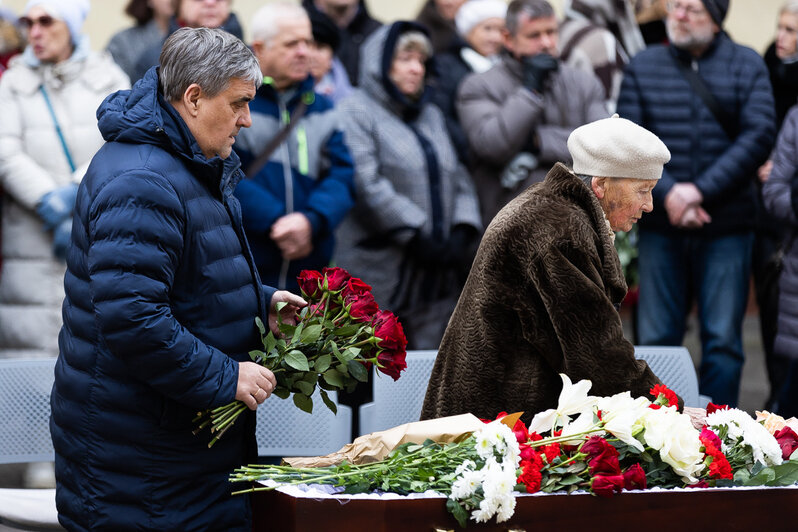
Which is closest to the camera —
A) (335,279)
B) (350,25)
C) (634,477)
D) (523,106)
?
(634,477)

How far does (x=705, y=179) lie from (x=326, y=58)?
2224 millimetres

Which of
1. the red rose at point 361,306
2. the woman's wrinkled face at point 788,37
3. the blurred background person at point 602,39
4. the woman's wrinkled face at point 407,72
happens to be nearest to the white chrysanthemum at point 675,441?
the red rose at point 361,306

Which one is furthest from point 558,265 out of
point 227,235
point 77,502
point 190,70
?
point 77,502

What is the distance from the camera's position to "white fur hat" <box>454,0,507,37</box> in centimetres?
737

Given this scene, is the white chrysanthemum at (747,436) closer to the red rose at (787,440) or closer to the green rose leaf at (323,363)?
the red rose at (787,440)

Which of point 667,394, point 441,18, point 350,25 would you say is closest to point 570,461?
point 667,394

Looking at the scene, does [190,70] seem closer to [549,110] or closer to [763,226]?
[549,110]

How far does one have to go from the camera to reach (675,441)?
3.13 meters

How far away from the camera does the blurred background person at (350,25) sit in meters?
7.47

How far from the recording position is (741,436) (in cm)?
337

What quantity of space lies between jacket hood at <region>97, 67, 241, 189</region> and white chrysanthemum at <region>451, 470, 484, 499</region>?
1.07 metres

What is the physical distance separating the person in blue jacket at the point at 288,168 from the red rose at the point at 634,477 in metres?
2.69

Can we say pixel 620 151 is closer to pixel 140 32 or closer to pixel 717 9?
pixel 717 9

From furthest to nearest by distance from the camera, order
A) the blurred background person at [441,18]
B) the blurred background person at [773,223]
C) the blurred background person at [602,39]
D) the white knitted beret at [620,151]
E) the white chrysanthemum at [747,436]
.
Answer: the blurred background person at [441,18] < the blurred background person at [602,39] < the blurred background person at [773,223] < the white knitted beret at [620,151] < the white chrysanthemum at [747,436]
